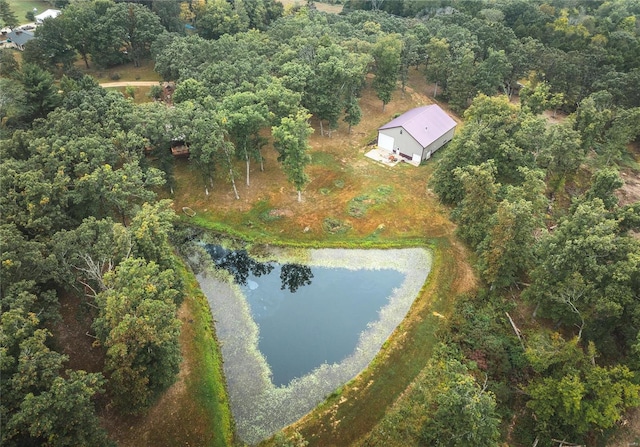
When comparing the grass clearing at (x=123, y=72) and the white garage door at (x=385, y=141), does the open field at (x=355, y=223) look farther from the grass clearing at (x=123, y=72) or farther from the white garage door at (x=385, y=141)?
the grass clearing at (x=123, y=72)

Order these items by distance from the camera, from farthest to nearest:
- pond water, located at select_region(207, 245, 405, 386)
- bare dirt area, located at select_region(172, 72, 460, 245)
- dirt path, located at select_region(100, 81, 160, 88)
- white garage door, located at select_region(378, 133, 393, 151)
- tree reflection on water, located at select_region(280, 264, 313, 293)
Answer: dirt path, located at select_region(100, 81, 160, 88)
white garage door, located at select_region(378, 133, 393, 151)
bare dirt area, located at select_region(172, 72, 460, 245)
tree reflection on water, located at select_region(280, 264, 313, 293)
pond water, located at select_region(207, 245, 405, 386)

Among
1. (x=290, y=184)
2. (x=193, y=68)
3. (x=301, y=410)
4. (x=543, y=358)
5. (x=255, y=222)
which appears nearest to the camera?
(x=543, y=358)

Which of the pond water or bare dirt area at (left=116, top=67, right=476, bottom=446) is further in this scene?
the pond water

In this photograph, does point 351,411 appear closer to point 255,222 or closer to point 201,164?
point 255,222

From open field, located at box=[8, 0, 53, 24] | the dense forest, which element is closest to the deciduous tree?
the dense forest

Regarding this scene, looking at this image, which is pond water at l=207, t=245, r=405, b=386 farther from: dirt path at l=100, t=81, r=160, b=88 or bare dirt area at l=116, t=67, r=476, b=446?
dirt path at l=100, t=81, r=160, b=88

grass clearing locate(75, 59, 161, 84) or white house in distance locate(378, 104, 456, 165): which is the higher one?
grass clearing locate(75, 59, 161, 84)

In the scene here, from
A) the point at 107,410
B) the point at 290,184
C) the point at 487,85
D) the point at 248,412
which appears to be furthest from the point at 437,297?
the point at 487,85
